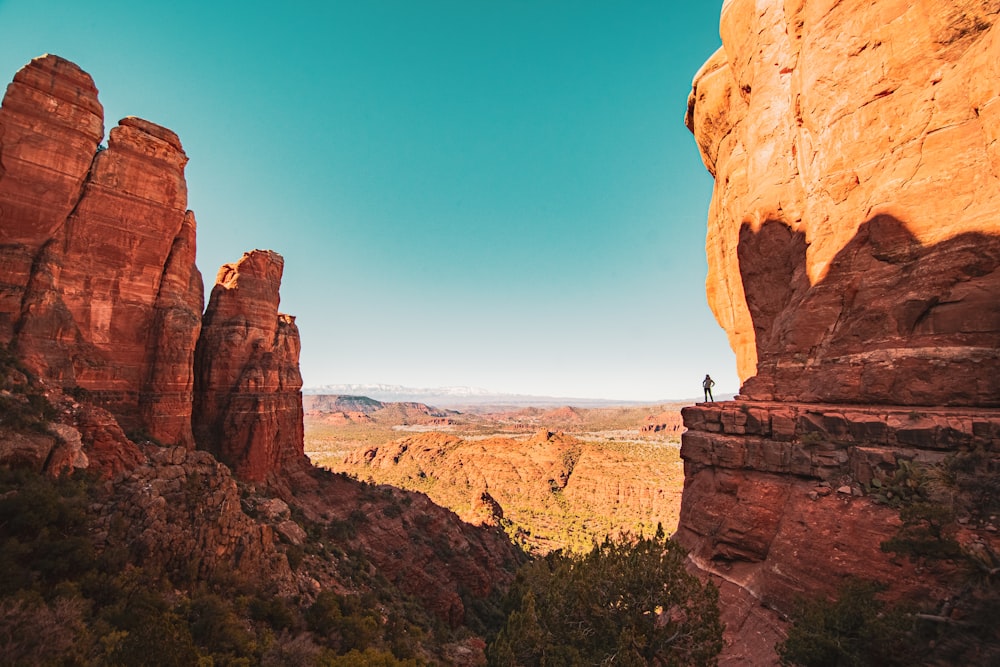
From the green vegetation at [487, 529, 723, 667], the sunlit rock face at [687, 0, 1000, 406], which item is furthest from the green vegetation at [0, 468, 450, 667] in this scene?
the sunlit rock face at [687, 0, 1000, 406]

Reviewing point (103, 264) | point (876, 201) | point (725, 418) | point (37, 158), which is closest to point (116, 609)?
point (103, 264)

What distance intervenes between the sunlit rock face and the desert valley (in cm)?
9

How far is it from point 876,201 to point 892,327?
5104 mm

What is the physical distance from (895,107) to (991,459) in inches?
530

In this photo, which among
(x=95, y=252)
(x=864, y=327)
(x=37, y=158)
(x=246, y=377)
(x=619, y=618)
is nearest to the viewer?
(x=619, y=618)

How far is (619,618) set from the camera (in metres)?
12.8

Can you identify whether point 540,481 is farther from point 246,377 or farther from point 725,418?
point 725,418

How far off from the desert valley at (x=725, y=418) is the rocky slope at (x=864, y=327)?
0.27 ft

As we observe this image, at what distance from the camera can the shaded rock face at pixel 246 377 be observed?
31516mm

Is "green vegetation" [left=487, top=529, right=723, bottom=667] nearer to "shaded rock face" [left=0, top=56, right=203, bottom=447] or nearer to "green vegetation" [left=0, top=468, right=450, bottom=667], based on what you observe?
"green vegetation" [left=0, top=468, right=450, bottom=667]

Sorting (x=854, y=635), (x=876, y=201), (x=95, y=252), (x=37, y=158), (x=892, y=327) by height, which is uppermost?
(x=37, y=158)

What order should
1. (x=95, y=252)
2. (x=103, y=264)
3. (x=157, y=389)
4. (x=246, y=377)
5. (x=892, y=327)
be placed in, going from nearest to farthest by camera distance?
(x=892, y=327) < (x=95, y=252) < (x=103, y=264) < (x=157, y=389) < (x=246, y=377)

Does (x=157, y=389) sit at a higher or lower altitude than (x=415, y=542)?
higher

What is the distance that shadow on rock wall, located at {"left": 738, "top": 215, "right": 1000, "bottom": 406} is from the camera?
1370cm
